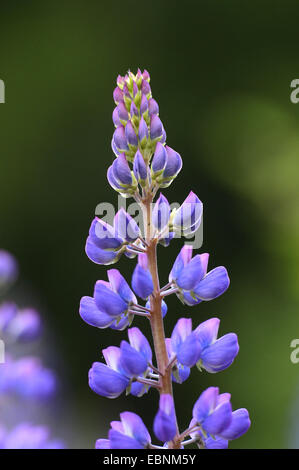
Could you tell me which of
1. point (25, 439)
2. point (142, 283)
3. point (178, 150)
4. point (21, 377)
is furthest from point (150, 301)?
point (178, 150)

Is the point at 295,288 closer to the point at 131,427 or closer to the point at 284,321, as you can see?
the point at 284,321

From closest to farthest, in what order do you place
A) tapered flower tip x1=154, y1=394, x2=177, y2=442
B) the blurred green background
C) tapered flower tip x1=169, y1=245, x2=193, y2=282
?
tapered flower tip x1=154, y1=394, x2=177, y2=442 < tapered flower tip x1=169, y1=245, x2=193, y2=282 < the blurred green background

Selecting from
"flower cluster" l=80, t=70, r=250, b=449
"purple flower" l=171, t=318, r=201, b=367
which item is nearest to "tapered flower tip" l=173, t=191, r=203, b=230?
"flower cluster" l=80, t=70, r=250, b=449

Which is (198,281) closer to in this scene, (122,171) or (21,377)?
(122,171)

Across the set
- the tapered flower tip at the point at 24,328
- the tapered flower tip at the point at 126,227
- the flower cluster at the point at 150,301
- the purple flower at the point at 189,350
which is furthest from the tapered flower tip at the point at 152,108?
the tapered flower tip at the point at 24,328

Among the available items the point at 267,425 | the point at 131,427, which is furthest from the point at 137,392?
the point at 267,425

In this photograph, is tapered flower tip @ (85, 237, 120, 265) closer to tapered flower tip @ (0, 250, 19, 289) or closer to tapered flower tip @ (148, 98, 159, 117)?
tapered flower tip @ (148, 98, 159, 117)
